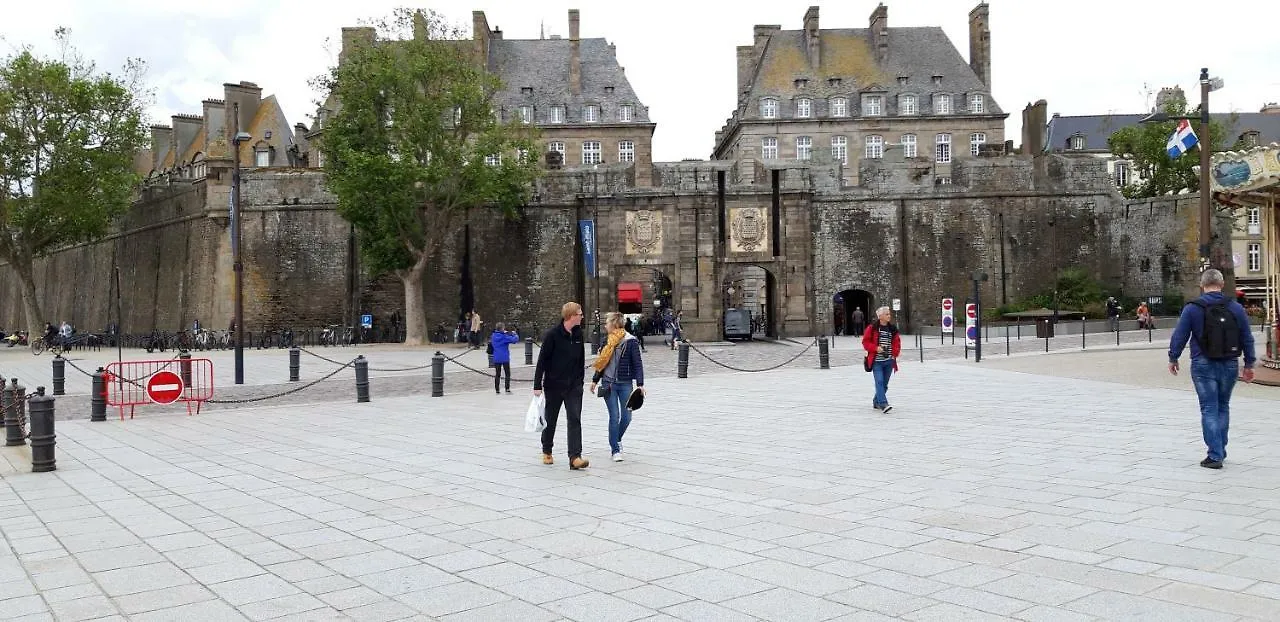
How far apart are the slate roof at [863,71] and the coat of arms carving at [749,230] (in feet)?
58.3

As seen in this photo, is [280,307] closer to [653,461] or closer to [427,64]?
[427,64]

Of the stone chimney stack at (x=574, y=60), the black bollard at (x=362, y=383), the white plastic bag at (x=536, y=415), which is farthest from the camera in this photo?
the stone chimney stack at (x=574, y=60)

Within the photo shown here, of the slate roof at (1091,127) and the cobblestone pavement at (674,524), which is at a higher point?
the slate roof at (1091,127)

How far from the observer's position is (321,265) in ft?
129

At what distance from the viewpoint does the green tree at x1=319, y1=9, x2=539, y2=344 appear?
108 ft

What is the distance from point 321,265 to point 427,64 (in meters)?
10.4

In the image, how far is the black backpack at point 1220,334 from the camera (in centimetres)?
762

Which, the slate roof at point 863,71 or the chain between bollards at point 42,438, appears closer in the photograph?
the chain between bollards at point 42,438

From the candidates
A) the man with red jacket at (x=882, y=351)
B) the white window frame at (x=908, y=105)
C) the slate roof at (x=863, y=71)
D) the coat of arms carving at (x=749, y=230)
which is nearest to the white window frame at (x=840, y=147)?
the slate roof at (x=863, y=71)

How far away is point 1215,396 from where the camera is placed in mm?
7656

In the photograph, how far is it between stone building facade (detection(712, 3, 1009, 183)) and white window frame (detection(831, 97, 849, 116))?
0.18ft

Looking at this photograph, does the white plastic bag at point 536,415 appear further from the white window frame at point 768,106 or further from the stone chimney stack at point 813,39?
the stone chimney stack at point 813,39

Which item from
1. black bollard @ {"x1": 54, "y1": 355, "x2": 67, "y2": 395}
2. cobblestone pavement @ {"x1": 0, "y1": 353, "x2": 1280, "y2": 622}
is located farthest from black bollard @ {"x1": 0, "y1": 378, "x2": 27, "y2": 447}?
black bollard @ {"x1": 54, "y1": 355, "x2": 67, "y2": 395}

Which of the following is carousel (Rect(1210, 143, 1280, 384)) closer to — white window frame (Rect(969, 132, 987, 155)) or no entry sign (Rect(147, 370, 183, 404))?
no entry sign (Rect(147, 370, 183, 404))
